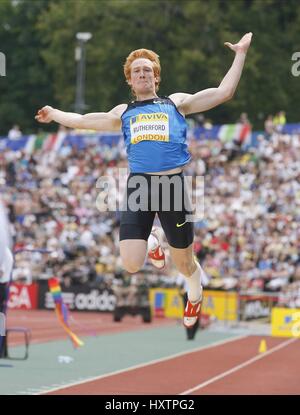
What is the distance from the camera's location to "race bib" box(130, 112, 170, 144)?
23.3 feet

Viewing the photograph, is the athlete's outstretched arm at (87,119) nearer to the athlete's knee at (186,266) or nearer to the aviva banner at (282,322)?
the athlete's knee at (186,266)

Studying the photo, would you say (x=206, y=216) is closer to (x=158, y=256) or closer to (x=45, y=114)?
(x=158, y=256)

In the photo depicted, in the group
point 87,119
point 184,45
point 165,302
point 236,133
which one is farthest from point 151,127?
point 184,45

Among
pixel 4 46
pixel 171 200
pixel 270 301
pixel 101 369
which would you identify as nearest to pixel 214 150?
pixel 270 301

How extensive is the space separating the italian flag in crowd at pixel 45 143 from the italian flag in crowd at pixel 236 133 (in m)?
6.14

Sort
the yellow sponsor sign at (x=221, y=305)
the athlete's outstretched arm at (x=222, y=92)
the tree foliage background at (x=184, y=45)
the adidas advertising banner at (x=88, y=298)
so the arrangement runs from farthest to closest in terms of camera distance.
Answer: the tree foliage background at (x=184, y=45) → the adidas advertising banner at (x=88, y=298) → the yellow sponsor sign at (x=221, y=305) → the athlete's outstretched arm at (x=222, y=92)

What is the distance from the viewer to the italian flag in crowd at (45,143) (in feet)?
108

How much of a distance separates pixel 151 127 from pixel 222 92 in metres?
0.56

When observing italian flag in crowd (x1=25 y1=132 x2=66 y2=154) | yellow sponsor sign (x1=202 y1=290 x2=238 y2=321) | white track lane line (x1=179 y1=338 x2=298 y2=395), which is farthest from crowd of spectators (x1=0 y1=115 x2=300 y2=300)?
white track lane line (x1=179 y1=338 x2=298 y2=395)

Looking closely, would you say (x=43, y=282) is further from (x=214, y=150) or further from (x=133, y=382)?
(x=133, y=382)

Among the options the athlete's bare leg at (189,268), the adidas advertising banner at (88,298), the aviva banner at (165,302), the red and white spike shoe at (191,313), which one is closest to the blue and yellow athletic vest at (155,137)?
the athlete's bare leg at (189,268)

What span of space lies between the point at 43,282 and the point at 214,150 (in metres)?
6.54

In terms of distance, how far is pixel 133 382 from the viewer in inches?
496

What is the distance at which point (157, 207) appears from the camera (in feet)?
24.0
